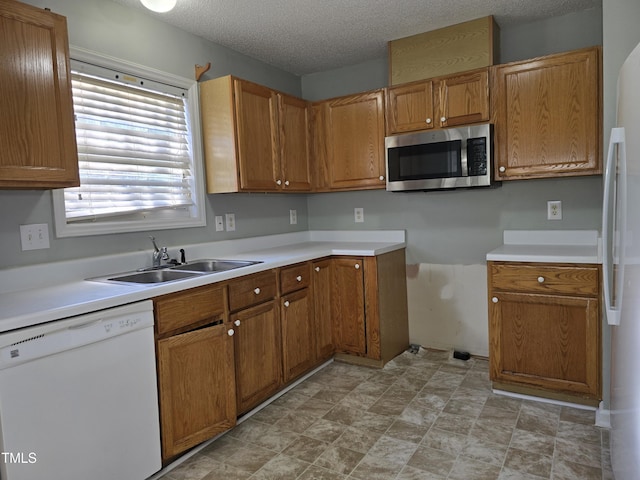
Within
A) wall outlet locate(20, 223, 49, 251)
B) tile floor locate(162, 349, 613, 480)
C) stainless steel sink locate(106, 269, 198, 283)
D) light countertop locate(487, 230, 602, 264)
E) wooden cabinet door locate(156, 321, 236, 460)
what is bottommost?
tile floor locate(162, 349, 613, 480)

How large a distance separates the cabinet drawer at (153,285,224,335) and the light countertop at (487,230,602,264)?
1587 mm

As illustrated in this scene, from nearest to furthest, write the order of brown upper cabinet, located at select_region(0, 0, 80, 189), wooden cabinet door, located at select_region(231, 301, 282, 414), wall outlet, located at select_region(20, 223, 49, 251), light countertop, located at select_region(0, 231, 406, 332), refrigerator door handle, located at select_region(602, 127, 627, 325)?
1. refrigerator door handle, located at select_region(602, 127, 627, 325)
2. light countertop, located at select_region(0, 231, 406, 332)
3. brown upper cabinet, located at select_region(0, 0, 80, 189)
4. wall outlet, located at select_region(20, 223, 49, 251)
5. wooden cabinet door, located at select_region(231, 301, 282, 414)

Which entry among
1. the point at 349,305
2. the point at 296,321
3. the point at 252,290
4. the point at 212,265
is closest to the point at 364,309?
the point at 349,305

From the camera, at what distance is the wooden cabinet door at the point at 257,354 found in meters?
2.37

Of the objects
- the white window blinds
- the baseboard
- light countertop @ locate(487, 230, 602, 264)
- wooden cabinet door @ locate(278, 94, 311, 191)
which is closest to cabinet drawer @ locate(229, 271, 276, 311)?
the white window blinds

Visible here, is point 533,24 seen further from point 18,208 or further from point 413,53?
point 18,208

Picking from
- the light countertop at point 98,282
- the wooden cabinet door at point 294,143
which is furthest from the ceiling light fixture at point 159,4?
the light countertop at point 98,282

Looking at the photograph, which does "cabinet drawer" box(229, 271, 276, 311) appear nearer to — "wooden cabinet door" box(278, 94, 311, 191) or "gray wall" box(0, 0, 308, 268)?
"gray wall" box(0, 0, 308, 268)

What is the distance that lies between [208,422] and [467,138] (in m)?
2.29

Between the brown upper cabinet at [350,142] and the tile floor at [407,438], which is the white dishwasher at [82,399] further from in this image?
the brown upper cabinet at [350,142]

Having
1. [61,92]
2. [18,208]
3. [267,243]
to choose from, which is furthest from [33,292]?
[267,243]

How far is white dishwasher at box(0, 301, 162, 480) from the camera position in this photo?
1418mm

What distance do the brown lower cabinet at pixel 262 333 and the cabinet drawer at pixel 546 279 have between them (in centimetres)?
84

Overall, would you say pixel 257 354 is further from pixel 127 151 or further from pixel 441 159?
pixel 441 159
